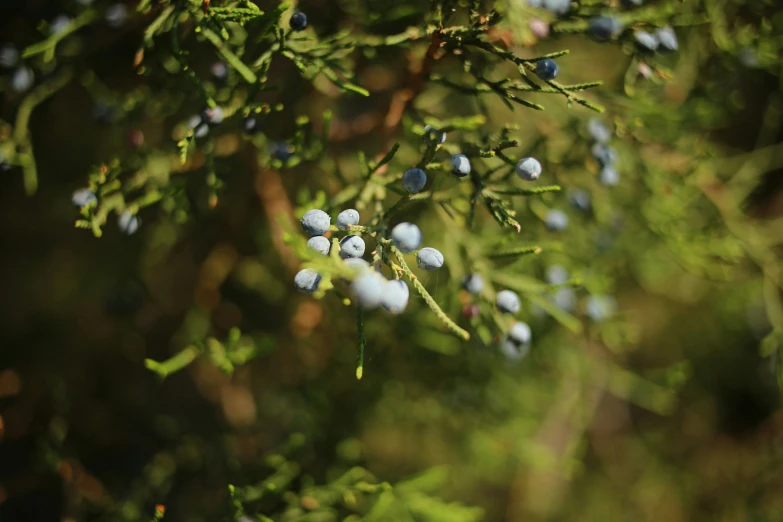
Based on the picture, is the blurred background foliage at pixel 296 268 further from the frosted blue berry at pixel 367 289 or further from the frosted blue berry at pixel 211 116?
the frosted blue berry at pixel 367 289

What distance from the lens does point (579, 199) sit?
4.68 feet

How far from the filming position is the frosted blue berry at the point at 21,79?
4.15ft

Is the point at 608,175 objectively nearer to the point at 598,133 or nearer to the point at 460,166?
the point at 598,133

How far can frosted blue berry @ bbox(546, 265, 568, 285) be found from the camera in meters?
1.46

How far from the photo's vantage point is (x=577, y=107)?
1483mm

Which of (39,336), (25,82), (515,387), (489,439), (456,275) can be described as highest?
(25,82)

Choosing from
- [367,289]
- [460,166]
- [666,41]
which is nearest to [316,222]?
[367,289]

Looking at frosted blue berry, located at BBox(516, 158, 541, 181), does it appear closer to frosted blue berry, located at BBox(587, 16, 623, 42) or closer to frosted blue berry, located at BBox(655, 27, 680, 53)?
frosted blue berry, located at BBox(587, 16, 623, 42)

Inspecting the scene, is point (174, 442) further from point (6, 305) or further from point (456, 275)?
point (456, 275)

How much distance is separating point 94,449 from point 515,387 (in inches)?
52.5

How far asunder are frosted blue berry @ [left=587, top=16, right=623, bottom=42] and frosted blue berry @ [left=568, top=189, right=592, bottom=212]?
414mm

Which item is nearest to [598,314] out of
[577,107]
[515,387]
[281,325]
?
[515,387]

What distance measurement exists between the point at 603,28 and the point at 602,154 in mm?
297

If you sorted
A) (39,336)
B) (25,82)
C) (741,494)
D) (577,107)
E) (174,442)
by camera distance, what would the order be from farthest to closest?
(741,494), (39,336), (174,442), (577,107), (25,82)
